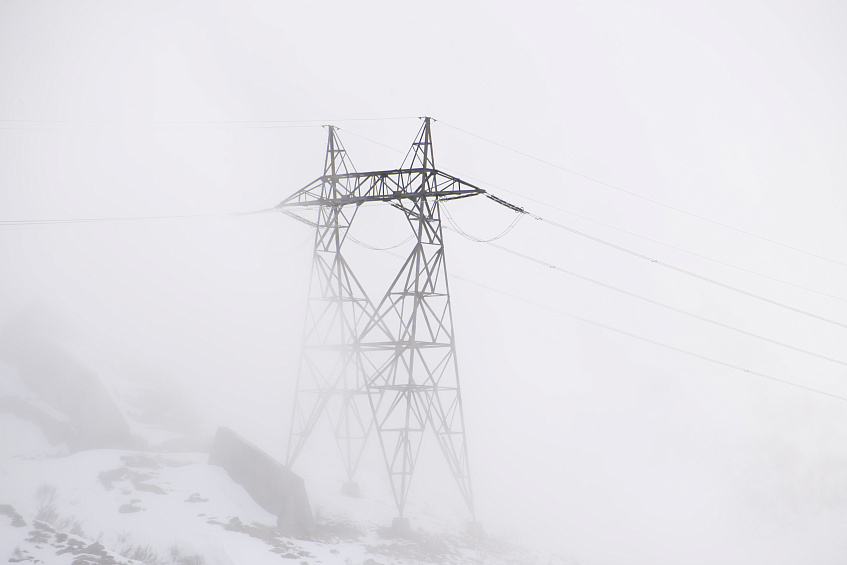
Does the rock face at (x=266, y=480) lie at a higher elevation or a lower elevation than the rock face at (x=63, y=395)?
lower

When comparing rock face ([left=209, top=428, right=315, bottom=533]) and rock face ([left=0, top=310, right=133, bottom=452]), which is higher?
rock face ([left=0, top=310, right=133, bottom=452])

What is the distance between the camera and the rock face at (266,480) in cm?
1888

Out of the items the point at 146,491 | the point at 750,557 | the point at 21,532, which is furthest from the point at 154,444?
the point at 750,557

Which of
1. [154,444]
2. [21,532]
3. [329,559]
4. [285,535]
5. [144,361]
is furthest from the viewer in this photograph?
[144,361]

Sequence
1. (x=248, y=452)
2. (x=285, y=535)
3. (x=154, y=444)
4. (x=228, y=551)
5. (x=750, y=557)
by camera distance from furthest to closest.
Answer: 1. (x=750, y=557)
2. (x=154, y=444)
3. (x=248, y=452)
4. (x=285, y=535)
5. (x=228, y=551)

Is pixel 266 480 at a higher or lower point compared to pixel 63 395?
lower

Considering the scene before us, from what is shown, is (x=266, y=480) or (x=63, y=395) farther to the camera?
(x=63, y=395)

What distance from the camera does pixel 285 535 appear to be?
17875 millimetres

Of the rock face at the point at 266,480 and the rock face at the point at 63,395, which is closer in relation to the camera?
the rock face at the point at 266,480

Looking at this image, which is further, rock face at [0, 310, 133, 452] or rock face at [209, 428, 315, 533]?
rock face at [0, 310, 133, 452]

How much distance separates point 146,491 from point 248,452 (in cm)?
337

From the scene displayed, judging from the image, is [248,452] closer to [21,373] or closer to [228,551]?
[228,551]

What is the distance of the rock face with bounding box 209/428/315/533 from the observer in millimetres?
18875

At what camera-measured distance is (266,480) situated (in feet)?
64.5
